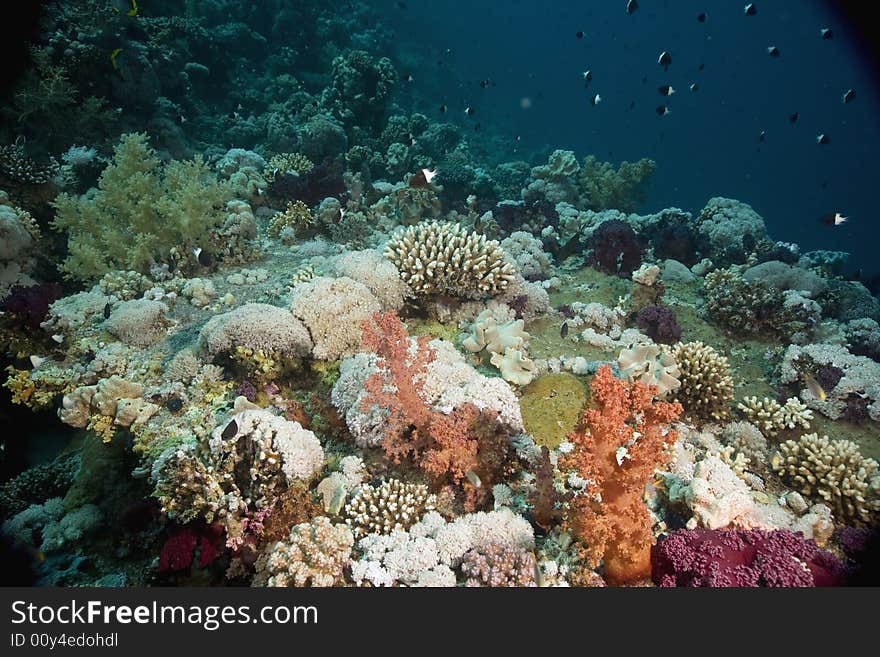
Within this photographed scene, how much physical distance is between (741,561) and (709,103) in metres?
148

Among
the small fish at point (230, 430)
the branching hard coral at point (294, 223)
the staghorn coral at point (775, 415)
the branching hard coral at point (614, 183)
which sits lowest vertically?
the small fish at point (230, 430)

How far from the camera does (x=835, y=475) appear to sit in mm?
5168

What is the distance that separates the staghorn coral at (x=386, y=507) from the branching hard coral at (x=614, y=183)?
51.2 feet

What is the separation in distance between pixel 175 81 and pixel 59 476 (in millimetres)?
17939

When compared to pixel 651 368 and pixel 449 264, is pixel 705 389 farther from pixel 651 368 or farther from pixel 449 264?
pixel 449 264

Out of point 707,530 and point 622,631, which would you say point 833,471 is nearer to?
point 707,530

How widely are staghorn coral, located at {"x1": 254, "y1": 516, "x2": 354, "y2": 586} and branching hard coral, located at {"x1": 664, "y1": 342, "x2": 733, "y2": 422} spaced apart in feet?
16.3

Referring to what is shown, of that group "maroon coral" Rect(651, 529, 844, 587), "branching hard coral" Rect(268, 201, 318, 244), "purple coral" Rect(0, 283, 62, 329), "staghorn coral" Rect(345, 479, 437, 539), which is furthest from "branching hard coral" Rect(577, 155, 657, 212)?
"purple coral" Rect(0, 283, 62, 329)

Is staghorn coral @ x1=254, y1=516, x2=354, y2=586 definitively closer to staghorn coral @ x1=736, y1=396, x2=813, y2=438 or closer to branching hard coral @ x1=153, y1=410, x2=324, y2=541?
branching hard coral @ x1=153, y1=410, x2=324, y2=541

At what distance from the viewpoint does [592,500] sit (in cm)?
377

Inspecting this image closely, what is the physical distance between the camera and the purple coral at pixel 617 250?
Answer: 10039mm

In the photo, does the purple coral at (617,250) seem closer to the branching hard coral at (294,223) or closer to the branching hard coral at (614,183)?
the branching hard coral at (294,223)

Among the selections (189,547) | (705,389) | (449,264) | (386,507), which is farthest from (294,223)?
(705,389)

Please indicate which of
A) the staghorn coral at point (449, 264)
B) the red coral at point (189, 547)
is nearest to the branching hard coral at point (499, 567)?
the red coral at point (189, 547)
